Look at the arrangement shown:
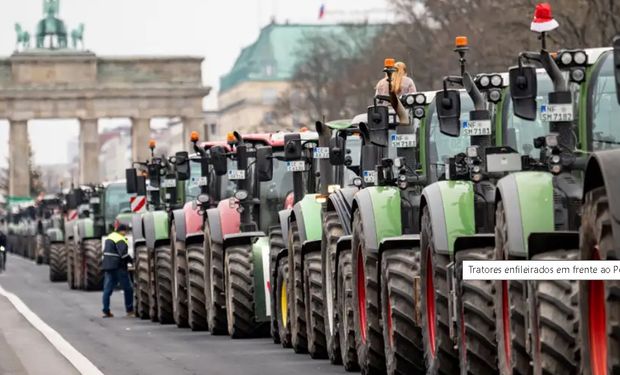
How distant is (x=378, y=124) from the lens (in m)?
18.2

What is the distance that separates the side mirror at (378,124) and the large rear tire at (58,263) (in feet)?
119

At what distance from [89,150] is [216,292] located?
11947cm

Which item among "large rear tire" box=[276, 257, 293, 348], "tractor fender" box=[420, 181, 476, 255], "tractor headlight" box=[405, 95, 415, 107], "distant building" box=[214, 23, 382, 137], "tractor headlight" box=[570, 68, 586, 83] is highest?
"distant building" box=[214, 23, 382, 137]

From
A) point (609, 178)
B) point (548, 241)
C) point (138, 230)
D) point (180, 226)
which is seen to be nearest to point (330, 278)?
point (548, 241)

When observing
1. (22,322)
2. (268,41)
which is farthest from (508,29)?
(268,41)

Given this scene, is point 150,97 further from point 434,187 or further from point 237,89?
point 434,187

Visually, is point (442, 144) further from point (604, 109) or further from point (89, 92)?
point (89, 92)

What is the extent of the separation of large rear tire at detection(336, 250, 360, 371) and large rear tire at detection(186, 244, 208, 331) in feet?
26.0

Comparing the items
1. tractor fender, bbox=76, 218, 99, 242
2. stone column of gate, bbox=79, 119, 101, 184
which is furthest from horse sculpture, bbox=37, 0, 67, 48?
tractor fender, bbox=76, 218, 99, 242

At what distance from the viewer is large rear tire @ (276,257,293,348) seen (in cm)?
2305

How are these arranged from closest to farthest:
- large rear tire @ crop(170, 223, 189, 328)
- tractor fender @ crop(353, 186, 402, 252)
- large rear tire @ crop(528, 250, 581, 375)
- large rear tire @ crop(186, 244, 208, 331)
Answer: large rear tire @ crop(528, 250, 581, 375) < tractor fender @ crop(353, 186, 402, 252) < large rear tire @ crop(186, 244, 208, 331) < large rear tire @ crop(170, 223, 189, 328)

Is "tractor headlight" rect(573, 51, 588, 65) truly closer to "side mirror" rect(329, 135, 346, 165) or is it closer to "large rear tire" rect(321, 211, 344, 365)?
"large rear tire" rect(321, 211, 344, 365)

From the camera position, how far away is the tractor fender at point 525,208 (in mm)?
13117

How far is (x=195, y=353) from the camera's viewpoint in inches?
922
